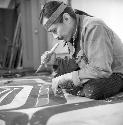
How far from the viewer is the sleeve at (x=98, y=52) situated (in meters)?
1.37

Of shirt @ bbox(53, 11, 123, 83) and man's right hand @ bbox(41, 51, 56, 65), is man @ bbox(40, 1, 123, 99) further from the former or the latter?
man's right hand @ bbox(41, 51, 56, 65)

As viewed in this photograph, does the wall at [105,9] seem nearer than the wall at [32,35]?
Yes

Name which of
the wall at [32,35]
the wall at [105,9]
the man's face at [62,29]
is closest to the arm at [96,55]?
the man's face at [62,29]

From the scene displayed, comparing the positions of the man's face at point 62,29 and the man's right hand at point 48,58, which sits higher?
the man's face at point 62,29

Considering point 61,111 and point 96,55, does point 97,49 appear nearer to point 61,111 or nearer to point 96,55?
point 96,55

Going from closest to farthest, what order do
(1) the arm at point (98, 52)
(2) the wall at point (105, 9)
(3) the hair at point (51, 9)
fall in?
Answer: (1) the arm at point (98, 52) → (3) the hair at point (51, 9) → (2) the wall at point (105, 9)

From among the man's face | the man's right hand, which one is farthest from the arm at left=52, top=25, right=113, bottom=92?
the man's right hand

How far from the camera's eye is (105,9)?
3.92 meters

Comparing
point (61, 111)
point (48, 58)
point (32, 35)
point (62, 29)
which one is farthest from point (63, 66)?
point (32, 35)

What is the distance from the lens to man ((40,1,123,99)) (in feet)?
4.58

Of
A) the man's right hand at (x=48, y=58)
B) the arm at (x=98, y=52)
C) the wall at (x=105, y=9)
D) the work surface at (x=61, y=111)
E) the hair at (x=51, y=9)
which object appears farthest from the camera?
the wall at (x=105, y=9)

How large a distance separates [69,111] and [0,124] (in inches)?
14.3

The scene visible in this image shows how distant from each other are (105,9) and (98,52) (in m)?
2.74

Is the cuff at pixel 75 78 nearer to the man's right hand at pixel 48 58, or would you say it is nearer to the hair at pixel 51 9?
the hair at pixel 51 9
